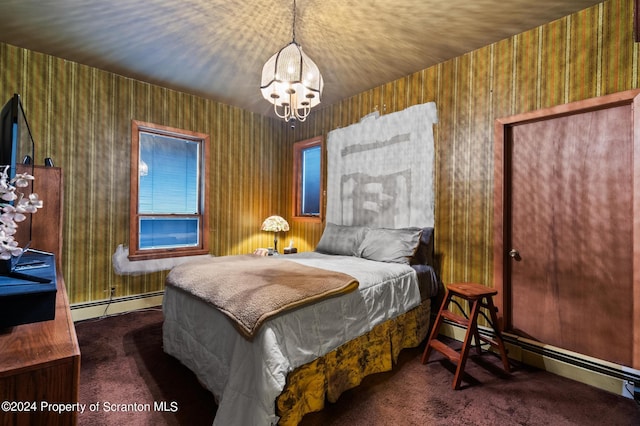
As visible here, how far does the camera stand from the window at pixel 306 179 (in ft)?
14.1

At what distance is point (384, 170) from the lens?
3348mm

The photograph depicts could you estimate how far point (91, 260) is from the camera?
3102 mm

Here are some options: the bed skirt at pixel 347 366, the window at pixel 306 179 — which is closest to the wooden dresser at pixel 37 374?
the bed skirt at pixel 347 366

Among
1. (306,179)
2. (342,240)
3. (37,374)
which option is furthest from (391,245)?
(37,374)

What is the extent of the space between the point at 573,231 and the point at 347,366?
1.93m

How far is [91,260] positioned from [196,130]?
192 cm

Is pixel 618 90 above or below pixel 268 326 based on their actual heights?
above

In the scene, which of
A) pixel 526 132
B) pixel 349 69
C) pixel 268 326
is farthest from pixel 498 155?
pixel 268 326

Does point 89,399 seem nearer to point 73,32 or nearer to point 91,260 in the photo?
point 91,260

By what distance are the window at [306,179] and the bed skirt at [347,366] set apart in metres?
2.19

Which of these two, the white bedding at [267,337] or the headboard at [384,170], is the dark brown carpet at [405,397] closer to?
the white bedding at [267,337]

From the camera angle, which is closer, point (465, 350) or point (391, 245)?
point (465, 350)

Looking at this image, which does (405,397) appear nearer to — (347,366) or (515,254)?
(347,366)

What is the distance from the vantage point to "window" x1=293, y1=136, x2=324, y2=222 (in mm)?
4303
